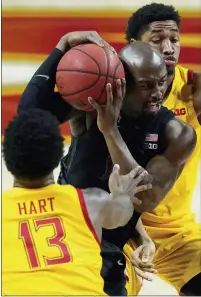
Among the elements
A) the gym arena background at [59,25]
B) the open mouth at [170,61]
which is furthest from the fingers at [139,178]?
the gym arena background at [59,25]

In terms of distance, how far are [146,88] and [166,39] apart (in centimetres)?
38

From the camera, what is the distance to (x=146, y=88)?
191cm

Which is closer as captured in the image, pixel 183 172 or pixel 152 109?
pixel 152 109

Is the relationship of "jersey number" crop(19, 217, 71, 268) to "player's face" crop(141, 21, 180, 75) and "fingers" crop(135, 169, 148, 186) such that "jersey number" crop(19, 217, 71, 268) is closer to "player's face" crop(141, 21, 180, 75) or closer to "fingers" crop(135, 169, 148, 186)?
"fingers" crop(135, 169, 148, 186)

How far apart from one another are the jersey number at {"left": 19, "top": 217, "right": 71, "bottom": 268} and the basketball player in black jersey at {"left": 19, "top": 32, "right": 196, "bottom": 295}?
41cm

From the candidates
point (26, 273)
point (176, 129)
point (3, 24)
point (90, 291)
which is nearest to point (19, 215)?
point (26, 273)

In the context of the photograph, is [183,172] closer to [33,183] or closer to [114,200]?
[114,200]

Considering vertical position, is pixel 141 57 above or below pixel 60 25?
above

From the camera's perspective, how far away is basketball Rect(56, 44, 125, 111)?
1824mm

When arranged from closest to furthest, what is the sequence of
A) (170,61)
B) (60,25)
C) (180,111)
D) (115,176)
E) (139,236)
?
(115,176) → (139,236) → (170,61) → (180,111) → (60,25)

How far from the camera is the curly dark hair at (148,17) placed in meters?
2.27

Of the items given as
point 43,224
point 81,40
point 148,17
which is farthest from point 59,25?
point 43,224

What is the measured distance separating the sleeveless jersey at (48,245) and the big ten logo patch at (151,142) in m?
0.52

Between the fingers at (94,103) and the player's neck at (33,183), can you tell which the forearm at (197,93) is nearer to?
the fingers at (94,103)
